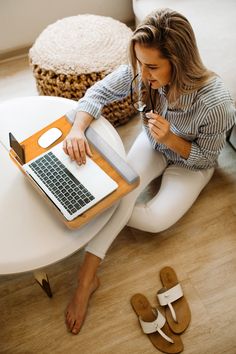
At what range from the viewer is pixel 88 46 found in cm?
158

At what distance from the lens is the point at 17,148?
1080 mm

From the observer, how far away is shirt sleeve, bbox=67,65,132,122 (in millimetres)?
1195

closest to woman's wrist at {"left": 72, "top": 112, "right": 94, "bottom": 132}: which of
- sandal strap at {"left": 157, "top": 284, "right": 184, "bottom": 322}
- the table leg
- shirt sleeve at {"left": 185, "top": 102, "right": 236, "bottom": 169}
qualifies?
shirt sleeve at {"left": 185, "top": 102, "right": 236, "bottom": 169}

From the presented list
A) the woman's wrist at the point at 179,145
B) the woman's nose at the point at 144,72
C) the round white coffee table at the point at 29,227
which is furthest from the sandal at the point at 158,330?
the woman's nose at the point at 144,72

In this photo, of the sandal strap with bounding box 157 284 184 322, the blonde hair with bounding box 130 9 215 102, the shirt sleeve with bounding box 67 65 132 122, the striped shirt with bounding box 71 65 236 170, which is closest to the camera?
the blonde hair with bounding box 130 9 215 102

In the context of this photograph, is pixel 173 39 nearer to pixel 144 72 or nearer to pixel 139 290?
pixel 144 72

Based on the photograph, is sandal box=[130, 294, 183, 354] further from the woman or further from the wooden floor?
the woman

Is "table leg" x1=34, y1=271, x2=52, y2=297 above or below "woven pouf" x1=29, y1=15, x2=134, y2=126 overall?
below

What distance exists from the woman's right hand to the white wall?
1.24 meters

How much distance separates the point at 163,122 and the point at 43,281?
675mm

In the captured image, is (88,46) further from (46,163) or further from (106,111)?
(46,163)

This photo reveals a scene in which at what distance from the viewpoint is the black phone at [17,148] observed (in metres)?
1.06

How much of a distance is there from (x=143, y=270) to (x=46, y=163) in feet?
1.99

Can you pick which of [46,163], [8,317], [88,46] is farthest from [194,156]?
[8,317]
